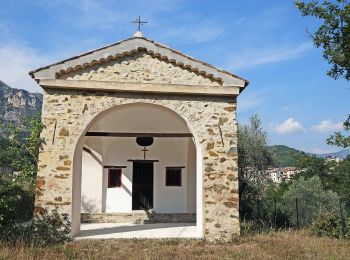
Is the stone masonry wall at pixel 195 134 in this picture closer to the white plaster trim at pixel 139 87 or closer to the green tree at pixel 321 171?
the white plaster trim at pixel 139 87

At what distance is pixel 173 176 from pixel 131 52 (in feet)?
22.7

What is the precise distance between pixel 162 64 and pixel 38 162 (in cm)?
403

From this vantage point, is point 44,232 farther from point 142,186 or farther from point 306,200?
point 306,200

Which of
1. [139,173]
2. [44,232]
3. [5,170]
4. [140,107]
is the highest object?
[140,107]

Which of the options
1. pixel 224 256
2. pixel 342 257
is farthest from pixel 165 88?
pixel 342 257

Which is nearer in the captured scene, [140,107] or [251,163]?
[140,107]

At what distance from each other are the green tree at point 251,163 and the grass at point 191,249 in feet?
21.1

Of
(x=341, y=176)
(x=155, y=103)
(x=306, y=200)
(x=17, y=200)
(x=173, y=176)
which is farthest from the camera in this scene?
(x=341, y=176)

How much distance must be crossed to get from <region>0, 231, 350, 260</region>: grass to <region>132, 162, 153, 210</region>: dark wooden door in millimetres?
5867

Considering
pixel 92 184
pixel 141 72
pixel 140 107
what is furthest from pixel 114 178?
pixel 141 72

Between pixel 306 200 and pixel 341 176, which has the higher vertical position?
pixel 341 176

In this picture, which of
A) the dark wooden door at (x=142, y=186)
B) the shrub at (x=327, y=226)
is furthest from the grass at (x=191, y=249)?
the dark wooden door at (x=142, y=186)

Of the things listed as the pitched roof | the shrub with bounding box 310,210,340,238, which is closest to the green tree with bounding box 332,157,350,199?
the shrub with bounding box 310,210,340,238

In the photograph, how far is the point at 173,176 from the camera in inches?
593
